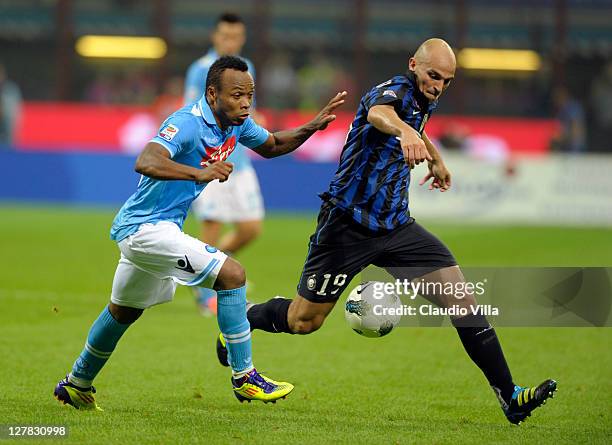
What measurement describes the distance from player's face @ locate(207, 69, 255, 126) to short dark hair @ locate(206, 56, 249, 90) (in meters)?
0.02

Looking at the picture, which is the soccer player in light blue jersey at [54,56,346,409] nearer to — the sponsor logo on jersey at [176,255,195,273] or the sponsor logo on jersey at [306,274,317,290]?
the sponsor logo on jersey at [176,255,195,273]

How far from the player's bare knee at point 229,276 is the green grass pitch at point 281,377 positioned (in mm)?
774

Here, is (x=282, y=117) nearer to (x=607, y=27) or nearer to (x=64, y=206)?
(x=64, y=206)

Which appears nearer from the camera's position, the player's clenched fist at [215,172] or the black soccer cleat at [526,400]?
the player's clenched fist at [215,172]

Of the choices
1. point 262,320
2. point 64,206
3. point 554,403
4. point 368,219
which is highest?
point 368,219

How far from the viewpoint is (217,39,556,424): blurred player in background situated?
Answer: 6.53 metres

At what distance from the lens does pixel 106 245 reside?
16.1 meters

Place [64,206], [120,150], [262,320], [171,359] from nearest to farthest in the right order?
[262,320] < [171,359] < [64,206] < [120,150]

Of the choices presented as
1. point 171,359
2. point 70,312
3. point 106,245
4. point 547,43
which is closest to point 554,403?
point 171,359

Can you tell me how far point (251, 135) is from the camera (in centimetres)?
708

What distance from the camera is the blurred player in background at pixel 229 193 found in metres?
11.0

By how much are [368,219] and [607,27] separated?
23981 millimetres

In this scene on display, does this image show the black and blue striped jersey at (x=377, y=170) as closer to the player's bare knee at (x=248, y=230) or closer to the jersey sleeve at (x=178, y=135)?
the jersey sleeve at (x=178, y=135)

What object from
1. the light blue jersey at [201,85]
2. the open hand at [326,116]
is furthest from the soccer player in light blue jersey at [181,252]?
the light blue jersey at [201,85]
